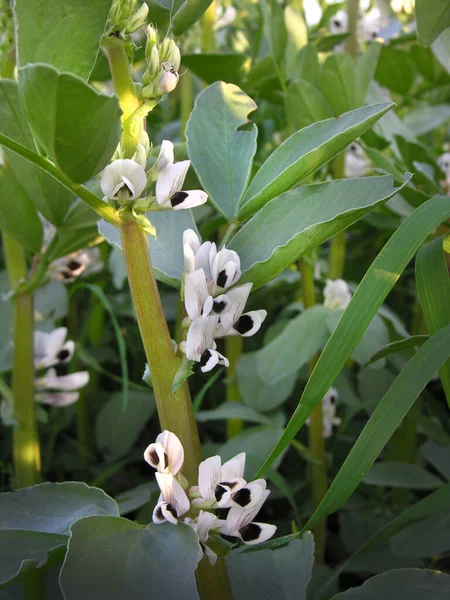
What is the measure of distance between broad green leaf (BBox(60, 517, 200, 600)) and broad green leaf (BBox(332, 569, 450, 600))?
15cm

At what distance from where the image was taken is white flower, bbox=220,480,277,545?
1.55 ft

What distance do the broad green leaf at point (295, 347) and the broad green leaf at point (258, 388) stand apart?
11 cm

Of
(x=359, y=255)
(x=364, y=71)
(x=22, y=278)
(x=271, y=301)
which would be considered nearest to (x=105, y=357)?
(x=271, y=301)

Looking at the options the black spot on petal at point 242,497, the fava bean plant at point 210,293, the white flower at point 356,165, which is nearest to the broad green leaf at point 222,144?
the fava bean plant at point 210,293

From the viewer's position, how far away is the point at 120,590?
16.8 inches

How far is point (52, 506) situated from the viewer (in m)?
0.53

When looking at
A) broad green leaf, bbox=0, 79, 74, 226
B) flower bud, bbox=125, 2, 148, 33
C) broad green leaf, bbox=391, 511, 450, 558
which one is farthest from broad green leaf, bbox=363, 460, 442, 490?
flower bud, bbox=125, 2, 148, 33

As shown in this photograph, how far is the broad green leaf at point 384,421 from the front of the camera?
0.49 meters

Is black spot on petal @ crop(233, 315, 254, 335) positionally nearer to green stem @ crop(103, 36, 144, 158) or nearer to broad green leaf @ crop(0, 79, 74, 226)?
green stem @ crop(103, 36, 144, 158)

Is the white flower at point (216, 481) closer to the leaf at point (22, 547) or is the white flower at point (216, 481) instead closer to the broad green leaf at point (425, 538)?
the leaf at point (22, 547)

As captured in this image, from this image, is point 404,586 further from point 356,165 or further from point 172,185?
point 356,165

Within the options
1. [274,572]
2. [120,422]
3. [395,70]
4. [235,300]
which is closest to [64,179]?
[235,300]

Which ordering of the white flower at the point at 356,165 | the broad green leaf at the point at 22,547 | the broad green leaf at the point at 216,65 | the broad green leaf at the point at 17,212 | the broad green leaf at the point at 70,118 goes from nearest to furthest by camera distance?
the broad green leaf at the point at 70,118 < the broad green leaf at the point at 22,547 < the broad green leaf at the point at 17,212 < the broad green leaf at the point at 216,65 < the white flower at the point at 356,165

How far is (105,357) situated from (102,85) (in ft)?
2.95
